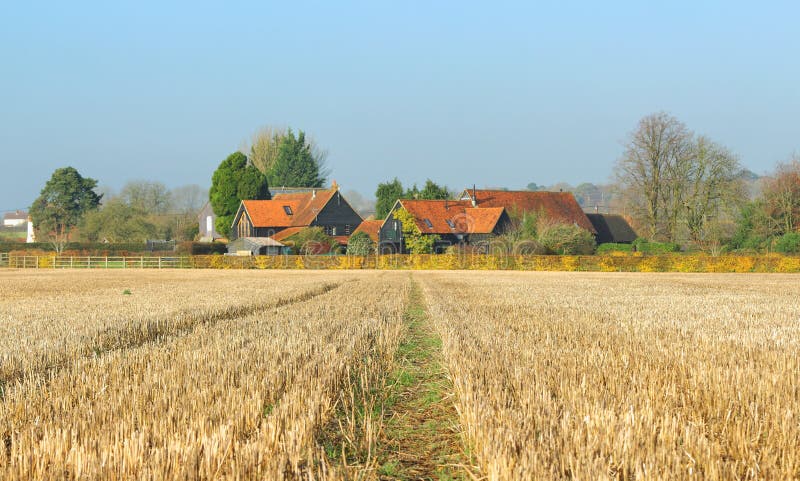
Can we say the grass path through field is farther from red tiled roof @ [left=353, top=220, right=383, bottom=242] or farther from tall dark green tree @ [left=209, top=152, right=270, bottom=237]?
tall dark green tree @ [left=209, top=152, right=270, bottom=237]

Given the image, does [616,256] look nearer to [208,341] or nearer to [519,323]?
[519,323]

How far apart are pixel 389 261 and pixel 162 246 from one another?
2811cm

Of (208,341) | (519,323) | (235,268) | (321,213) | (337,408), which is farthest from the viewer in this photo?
(321,213)

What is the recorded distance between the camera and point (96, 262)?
214 ft

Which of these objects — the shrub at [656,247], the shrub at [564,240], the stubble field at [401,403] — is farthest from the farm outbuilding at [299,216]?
the stubble field at [401,403]

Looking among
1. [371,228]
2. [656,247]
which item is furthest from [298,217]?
[656,247]

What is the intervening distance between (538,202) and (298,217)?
2939 centimetres

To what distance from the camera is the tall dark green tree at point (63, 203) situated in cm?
9375

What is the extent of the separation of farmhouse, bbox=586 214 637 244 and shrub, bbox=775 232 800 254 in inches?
1192

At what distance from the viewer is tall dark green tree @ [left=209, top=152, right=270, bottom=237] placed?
92500 millimetres

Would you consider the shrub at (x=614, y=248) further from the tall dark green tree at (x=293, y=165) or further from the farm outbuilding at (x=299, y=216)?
the tall dark green tree at (x=293, y=165)

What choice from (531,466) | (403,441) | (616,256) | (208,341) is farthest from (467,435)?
(616,256)

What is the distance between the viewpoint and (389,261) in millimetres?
62062

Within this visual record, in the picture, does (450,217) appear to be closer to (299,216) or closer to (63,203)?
(299,216)
